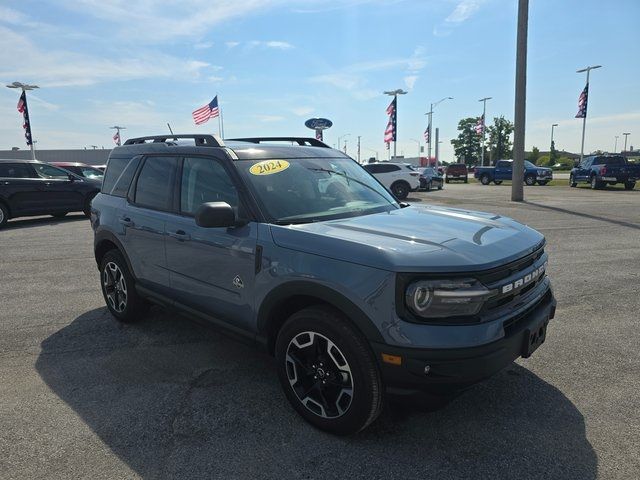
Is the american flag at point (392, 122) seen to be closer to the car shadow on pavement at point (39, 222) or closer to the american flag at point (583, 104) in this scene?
the american flag at point (583, 104)

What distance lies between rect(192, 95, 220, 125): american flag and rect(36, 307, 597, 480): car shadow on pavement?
2658cm

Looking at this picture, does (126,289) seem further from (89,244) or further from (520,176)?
(520,176)

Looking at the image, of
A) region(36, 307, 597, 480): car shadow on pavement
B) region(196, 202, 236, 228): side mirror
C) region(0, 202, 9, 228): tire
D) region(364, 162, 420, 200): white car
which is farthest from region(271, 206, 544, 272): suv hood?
region(364, 162, 420, 200): white car

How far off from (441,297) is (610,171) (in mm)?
28113

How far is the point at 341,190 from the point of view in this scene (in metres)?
3.82

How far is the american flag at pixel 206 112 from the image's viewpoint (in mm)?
28686

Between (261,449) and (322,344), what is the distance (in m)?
0.71

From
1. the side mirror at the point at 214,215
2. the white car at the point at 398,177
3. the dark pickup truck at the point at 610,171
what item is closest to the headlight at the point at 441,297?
the side mirror at the point at 214,215

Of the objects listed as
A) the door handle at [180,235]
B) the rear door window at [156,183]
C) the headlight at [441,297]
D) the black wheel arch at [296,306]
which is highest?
the rear door window at [156,183]

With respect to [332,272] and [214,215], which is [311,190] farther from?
[332,272]

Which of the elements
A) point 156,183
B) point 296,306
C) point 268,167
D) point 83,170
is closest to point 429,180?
point 83,170

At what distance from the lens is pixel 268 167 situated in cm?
358

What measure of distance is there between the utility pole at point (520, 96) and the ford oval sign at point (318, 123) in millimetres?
A: 16683

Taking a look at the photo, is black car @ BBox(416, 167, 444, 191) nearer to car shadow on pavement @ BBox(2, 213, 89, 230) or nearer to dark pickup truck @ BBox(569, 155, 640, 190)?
dark pickup truck @ BBox(569, 155, 640, 190)
